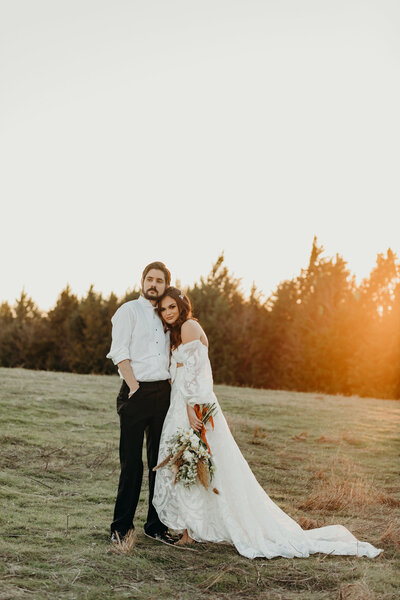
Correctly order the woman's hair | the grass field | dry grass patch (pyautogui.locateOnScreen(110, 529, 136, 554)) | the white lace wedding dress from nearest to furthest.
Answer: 1. the grass field
2. dry grass patch (pyautogui.locateOnScreen(110, 529, 136, 554))
3. the white lace wedding dress
4. the woman's hair

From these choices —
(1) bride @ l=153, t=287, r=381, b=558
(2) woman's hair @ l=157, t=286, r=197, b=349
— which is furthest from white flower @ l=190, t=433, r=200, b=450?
(2) woman's hair @ l=157, t=286, r=197, b=349

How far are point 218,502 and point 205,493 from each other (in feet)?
0.48

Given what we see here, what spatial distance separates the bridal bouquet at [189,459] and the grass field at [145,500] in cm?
61

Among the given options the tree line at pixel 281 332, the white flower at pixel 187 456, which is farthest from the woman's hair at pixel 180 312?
the tree line at pixel 281 332

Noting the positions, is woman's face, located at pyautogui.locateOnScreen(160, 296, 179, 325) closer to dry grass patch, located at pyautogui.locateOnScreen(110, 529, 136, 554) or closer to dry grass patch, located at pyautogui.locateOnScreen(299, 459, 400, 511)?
dry grass patch, located at pyautogui.locateOnScreen(110, 529, 136, 554)

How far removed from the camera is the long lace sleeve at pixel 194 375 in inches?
215

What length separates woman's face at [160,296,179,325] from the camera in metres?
5.47

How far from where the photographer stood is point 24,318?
33062 mm

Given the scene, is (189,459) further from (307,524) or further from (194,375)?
(307,524)

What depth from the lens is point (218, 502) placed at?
5418 mm

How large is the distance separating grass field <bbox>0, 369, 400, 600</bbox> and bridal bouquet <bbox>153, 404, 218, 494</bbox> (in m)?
0.61

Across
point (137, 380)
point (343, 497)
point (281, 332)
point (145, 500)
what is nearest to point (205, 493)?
point (137, 380)

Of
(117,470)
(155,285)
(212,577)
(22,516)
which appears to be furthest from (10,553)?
(117,470)

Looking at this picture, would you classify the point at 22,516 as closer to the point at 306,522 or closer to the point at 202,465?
the point at 202,465
